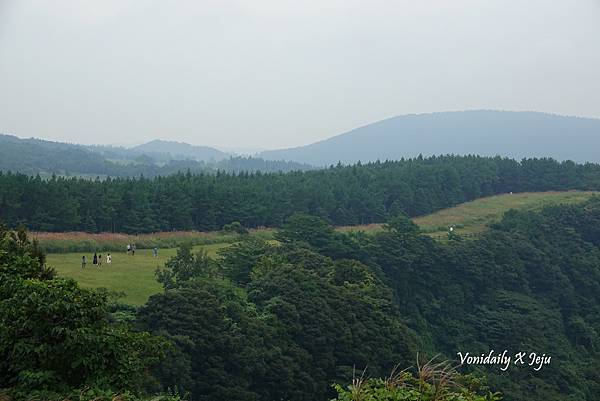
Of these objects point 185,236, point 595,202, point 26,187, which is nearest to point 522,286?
point 595,202

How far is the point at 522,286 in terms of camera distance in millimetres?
47688


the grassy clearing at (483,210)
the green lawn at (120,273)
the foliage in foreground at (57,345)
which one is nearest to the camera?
the foliage in foreground at (57,345)

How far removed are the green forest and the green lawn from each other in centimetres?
134

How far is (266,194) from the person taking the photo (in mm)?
57438

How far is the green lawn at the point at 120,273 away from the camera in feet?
79.9

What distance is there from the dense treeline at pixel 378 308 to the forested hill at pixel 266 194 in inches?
525

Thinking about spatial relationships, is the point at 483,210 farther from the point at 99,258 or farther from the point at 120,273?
the point at 120,273

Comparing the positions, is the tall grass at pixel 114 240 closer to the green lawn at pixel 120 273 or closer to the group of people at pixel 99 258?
the green lawn at pixel 120 273

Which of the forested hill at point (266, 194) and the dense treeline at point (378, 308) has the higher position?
the forested hill at point (266, 194)

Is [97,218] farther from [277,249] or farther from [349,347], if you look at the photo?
[349,347]

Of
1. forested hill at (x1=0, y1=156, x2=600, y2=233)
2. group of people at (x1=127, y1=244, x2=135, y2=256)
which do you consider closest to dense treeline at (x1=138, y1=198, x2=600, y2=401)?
group of people at (x1=127, y1=244, x2=135, y2=256)

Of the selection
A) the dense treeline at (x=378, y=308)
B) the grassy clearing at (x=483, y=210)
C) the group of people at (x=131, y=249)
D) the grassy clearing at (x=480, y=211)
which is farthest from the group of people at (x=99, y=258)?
the grassy clearing at (x=483, y=210)

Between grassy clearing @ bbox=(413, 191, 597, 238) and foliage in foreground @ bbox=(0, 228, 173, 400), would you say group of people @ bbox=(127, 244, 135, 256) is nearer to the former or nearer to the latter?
foliage in foreground @ bbox=(0, 228, 173, 400)

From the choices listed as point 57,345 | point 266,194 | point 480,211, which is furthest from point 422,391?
point 480,211
